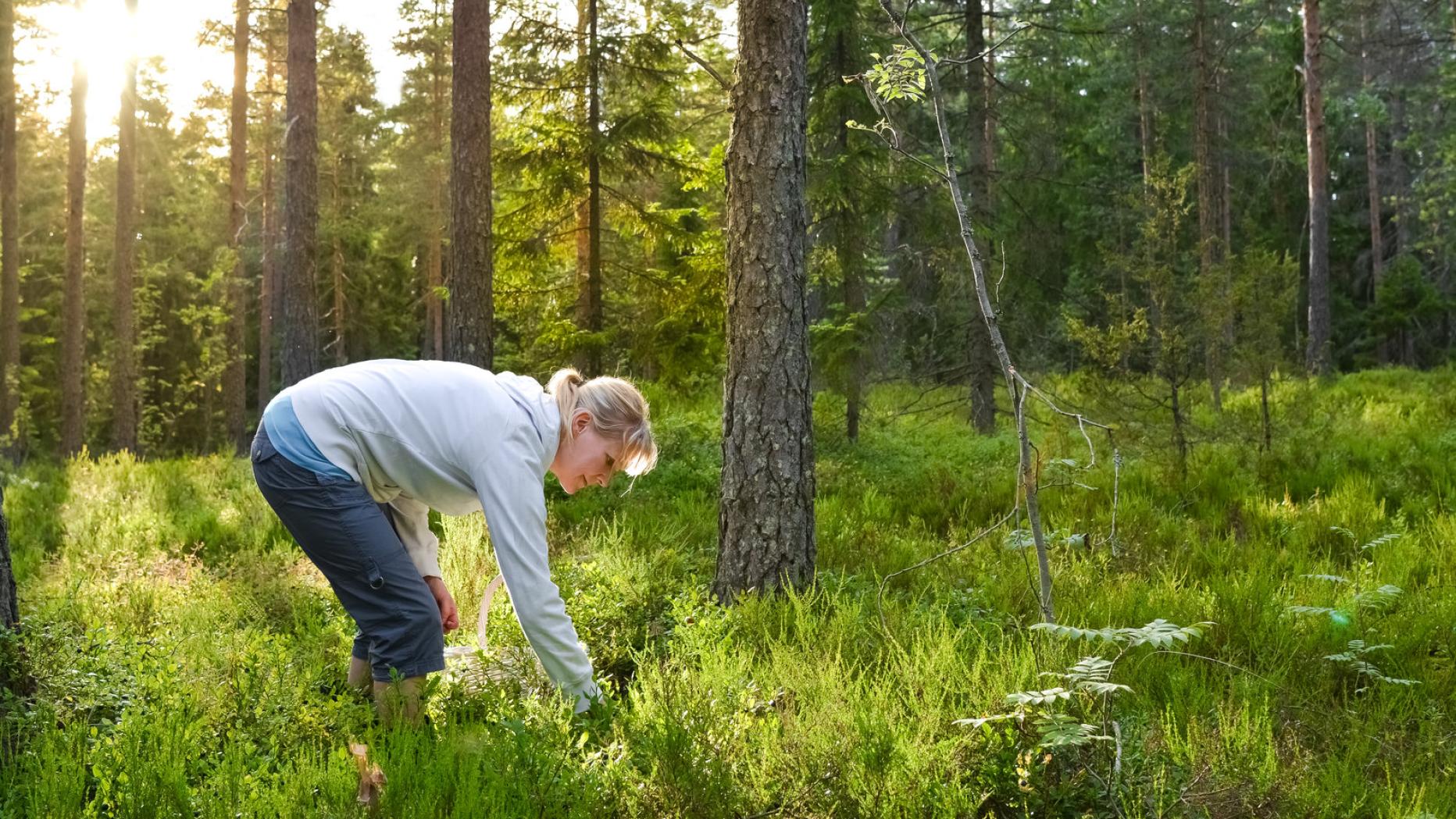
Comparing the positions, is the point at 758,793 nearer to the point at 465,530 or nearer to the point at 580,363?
the point at 465,530

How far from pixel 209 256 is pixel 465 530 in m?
30.0

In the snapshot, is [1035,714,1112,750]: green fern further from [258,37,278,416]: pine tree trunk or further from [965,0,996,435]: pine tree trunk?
[258,37,278,416]: pine tree trunk

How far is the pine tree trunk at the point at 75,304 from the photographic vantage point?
17141mm

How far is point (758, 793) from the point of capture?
2789 mm

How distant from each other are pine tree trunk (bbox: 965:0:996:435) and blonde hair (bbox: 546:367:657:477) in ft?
33.3

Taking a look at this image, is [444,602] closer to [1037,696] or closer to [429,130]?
[1037,696]

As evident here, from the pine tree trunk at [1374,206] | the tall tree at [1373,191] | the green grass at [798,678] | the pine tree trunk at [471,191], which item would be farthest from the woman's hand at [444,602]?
the tall tree at [1373,191]

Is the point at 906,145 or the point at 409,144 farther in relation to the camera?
the point at 409,144

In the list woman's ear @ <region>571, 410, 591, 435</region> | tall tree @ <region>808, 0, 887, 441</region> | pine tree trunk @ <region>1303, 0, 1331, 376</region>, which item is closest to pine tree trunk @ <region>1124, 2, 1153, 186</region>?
pine tree trunk @ <region>1303, 0, 1331, 376</region>

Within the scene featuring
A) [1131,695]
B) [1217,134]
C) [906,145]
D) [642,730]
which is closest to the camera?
[642,730]

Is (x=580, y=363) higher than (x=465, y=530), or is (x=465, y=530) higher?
(x=580, y=363)

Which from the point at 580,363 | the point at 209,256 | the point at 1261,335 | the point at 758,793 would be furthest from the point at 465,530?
the point at 209,256

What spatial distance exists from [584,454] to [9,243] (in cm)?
1920

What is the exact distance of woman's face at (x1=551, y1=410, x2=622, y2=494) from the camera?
337 centimetres
